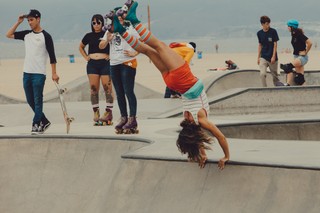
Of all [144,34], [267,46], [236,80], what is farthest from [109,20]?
[236,80]

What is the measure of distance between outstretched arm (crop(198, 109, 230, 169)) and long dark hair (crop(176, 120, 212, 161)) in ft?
0.21

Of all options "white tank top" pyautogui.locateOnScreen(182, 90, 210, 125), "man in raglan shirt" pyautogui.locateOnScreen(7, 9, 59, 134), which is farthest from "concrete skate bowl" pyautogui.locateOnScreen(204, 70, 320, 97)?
"white tank top" pyautogui.locateOnScreen(182, 90, 210, 125)

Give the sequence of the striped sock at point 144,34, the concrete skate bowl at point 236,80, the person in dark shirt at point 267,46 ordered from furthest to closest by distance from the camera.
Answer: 1. the concrete skate bowl at point 236,80
2. the person in dark shirt at point 267,46
3. the striped sock at point 144,34

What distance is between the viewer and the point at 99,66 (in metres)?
12.0

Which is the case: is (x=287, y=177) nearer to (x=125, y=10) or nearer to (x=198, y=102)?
(x=198, y=102)

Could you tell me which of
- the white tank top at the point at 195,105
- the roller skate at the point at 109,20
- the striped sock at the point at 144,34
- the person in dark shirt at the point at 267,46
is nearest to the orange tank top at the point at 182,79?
the white tank top at the point at 195,105

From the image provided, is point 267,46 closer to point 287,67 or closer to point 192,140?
point 287,67

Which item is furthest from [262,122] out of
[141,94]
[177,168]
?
[141,94]

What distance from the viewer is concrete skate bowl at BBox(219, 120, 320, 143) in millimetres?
11156

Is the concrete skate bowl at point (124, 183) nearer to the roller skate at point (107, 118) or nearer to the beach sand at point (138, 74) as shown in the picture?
the roller skate at point (107, 118)

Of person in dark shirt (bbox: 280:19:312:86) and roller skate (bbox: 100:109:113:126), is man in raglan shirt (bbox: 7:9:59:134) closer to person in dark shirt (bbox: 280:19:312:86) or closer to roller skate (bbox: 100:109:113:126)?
roller skate (bbox: 100:109:113:126)

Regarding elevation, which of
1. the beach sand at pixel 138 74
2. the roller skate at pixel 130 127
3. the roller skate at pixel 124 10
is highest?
the roller skate at pixel 124 10

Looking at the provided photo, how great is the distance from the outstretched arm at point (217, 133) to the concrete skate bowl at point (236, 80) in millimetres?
11462

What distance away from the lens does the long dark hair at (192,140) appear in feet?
24.9
